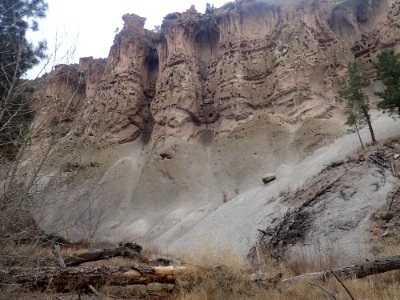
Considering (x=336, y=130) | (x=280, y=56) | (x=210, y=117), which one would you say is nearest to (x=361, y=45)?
(x=280, y=56)

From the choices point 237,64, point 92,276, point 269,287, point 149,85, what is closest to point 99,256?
point 92,276

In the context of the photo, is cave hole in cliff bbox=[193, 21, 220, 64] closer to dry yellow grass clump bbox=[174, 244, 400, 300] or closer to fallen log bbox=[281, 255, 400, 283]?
dry yellow grass clump bbox=[174, 244, 400, 300]

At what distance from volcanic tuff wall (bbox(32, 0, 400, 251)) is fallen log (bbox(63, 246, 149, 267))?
57.5 feet

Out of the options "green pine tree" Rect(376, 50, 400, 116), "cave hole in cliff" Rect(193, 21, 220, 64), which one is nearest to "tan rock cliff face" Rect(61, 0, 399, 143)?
"cave hole in cliff" Rect(193, 21, 220, 64)

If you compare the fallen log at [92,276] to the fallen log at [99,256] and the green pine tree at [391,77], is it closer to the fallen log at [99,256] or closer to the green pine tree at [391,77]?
the fallen log at [99,256]

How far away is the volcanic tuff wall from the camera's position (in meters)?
32.3

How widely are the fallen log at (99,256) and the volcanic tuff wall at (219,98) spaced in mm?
17519

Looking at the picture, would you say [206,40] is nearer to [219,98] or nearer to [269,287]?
[219,98]

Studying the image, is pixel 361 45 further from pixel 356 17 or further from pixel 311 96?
pixel 311 96

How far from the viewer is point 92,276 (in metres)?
5.98

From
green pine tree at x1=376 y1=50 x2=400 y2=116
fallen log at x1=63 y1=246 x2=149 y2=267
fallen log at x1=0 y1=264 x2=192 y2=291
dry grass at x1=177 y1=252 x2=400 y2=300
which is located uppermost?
green pine tree at x1=376 y1=50 x2=400 y2=116

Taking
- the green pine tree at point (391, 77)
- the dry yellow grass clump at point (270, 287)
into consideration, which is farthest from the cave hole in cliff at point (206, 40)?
the dry yellow grass clump at point (270, 287)

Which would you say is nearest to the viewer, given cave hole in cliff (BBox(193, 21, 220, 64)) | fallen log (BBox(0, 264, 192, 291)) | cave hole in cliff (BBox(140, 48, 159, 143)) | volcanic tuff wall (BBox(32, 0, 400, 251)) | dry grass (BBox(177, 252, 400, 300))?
dry grass (BBox(177, 252, 400, 300))

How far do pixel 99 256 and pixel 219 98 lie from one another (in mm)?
31869
